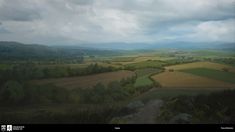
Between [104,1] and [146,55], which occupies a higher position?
[104,1]

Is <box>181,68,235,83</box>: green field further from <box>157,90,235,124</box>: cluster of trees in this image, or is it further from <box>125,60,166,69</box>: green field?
<box>125,60,166,69</box>: green field

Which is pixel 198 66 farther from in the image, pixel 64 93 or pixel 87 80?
pixel 64 93

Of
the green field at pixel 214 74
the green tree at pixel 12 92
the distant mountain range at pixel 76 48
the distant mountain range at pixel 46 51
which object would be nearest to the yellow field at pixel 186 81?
the green field at pixel 214 74

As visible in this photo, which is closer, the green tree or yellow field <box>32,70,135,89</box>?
the green tree

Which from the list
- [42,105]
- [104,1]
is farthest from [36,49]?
[104,1]

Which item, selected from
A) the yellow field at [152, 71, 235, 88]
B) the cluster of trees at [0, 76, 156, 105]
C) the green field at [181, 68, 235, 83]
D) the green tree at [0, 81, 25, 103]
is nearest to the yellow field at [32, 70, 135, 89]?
the cluster of trees at [0, 76, 156, 105]

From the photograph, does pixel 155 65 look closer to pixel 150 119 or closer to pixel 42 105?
pixel 150 119
